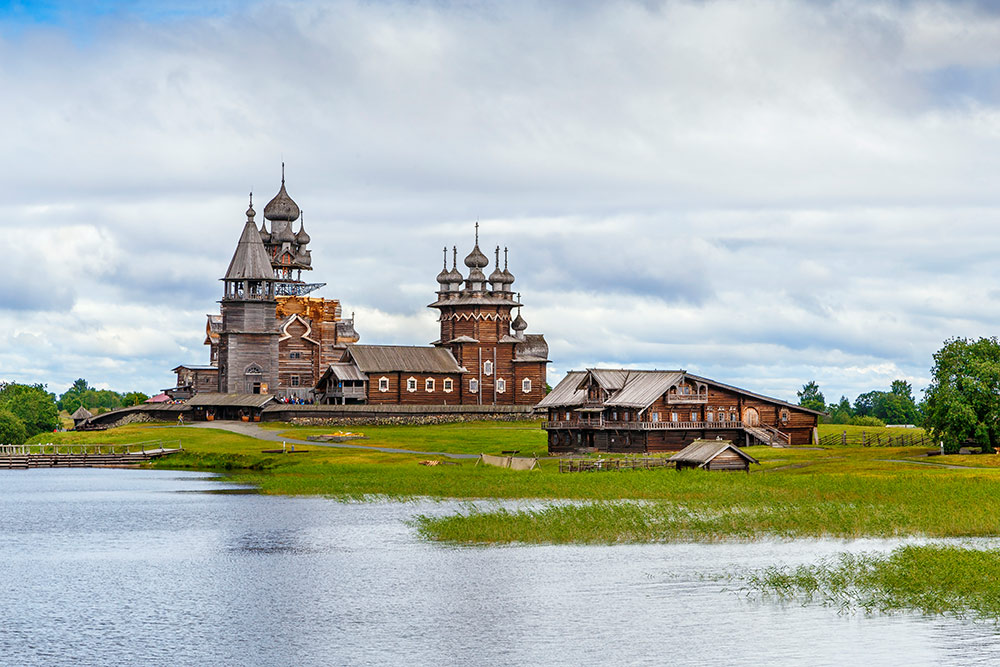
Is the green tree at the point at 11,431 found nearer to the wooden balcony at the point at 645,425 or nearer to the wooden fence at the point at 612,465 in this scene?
the wooden balcony at the point at 645,425

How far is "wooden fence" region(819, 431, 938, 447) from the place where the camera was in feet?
279

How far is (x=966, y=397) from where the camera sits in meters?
73.8

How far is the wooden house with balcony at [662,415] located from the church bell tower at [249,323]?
41757mm

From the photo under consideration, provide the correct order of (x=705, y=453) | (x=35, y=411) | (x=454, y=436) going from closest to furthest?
(x=705, y=453), (x=454, y=436), (x=35, y=411)

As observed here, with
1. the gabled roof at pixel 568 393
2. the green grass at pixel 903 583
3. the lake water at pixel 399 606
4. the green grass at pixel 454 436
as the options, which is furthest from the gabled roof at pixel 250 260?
the green grass at pixel 903 583

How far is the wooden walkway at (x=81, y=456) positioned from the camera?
98.3 m

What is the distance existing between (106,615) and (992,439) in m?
54.5

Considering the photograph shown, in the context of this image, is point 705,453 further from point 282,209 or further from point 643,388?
point 282,209

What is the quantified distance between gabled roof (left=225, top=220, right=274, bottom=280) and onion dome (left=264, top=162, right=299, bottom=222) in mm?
12625

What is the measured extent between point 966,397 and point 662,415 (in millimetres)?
20990

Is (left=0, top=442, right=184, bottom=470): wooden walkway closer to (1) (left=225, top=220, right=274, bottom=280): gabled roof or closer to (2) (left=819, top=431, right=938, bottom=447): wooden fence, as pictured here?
(1) (left=225, top=220, right=274, bottom=280): gabled roof

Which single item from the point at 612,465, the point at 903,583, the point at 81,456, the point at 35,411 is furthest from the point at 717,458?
the point at 35,411

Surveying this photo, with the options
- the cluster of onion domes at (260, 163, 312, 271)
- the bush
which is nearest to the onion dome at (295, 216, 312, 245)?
the cluster of onion domes at (260, 163, 312, 271)

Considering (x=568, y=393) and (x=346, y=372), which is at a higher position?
(x=346, y=372)
